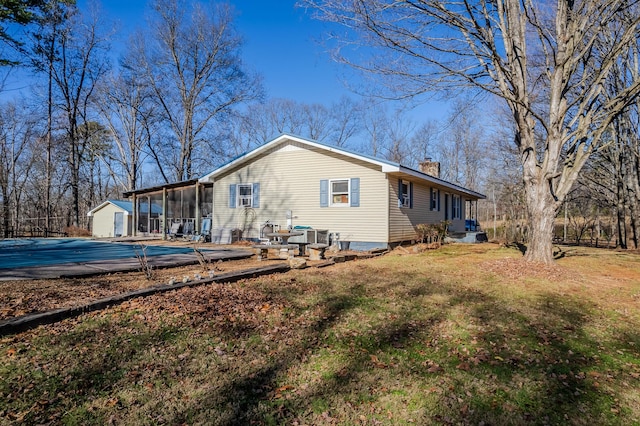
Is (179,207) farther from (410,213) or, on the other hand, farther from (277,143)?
(410,213)

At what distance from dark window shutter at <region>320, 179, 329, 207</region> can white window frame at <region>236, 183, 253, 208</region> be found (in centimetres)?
345

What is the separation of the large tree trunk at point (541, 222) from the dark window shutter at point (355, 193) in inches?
215

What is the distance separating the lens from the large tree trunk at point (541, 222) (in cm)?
833

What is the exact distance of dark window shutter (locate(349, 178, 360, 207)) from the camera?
12.5 metres

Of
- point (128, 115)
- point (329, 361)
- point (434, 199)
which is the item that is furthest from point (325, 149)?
point (128, 115)

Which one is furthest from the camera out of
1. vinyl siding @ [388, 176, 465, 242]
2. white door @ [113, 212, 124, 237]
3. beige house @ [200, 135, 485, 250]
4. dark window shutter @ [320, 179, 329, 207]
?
white door @ [113, 212, 124, 237]

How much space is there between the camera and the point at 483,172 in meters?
32.3

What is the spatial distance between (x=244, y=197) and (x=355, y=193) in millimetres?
5206

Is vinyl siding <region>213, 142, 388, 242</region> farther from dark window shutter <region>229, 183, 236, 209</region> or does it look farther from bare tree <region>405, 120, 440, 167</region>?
bare tree <region>405, 120, 440, 167</region>

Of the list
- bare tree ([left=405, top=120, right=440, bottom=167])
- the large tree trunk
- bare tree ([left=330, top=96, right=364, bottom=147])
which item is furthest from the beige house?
bare tree ([left=330, top=96, right=364, bottom=147])

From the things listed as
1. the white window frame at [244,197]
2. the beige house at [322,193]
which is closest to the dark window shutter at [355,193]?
the beige house at [322,193]

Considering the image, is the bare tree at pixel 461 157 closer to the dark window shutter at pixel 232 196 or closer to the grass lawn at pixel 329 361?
the dark window shutter at pixel 232 196

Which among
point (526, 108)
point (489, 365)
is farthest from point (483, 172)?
point (489, 365)

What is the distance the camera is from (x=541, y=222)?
27.5 ft
